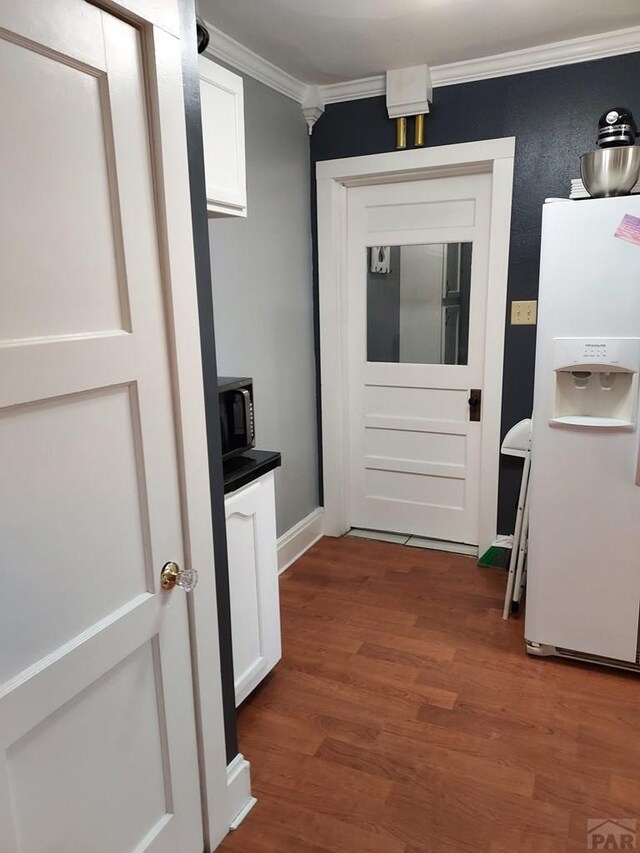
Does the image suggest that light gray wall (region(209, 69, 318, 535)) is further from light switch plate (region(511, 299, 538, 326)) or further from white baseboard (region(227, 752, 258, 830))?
white baseboard (region(227, 752, 258, 830))

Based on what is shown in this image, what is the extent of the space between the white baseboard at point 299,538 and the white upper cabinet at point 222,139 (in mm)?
1909

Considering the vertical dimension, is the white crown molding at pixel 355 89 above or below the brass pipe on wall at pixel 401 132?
above

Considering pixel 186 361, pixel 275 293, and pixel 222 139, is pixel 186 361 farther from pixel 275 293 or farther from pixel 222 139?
pixel 275 293

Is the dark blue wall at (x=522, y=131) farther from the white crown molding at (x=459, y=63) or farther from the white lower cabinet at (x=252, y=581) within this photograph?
the white lower cabinet at (x=252, y=581)

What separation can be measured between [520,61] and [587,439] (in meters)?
1.80

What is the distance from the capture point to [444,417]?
11.1 feet

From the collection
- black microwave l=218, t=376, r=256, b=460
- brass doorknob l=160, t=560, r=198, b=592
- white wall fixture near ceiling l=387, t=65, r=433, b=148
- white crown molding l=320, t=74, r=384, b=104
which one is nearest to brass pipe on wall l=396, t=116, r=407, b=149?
white wall fixture near ceiling l=387, t=65, r=433, b=148

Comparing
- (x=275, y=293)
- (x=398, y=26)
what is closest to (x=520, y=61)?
(x=398, y=26)

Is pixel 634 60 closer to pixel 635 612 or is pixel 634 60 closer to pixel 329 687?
pixel 635 612

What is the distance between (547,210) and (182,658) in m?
1.86

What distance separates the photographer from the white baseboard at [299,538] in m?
3.25

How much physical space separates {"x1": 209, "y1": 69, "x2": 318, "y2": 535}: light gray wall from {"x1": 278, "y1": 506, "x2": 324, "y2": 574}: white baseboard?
0.05m

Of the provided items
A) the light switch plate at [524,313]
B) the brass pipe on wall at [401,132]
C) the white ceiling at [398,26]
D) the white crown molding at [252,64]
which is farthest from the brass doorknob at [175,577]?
the brass pipe on wall at [401,132]

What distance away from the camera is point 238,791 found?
1.72 meters
